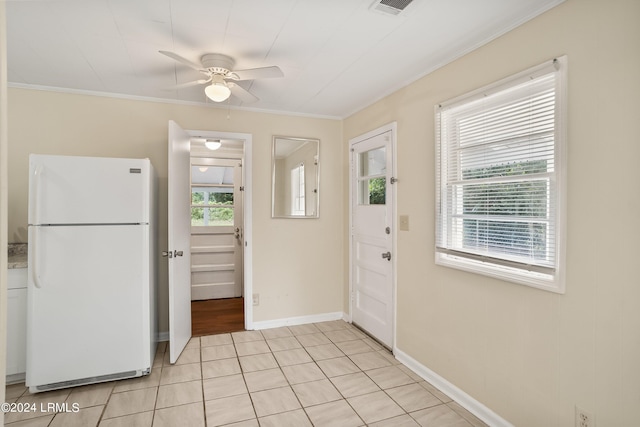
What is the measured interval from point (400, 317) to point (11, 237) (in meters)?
3.44

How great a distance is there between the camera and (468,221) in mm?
2236

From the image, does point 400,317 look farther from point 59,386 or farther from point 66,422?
point 59,386

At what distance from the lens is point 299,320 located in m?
3.78

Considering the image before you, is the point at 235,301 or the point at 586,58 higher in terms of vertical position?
the point at 586,58

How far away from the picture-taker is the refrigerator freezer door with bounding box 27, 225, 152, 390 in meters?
2.31

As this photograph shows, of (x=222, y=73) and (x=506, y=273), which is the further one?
(x=222, y=73)

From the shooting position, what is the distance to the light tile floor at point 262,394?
6.78 feet

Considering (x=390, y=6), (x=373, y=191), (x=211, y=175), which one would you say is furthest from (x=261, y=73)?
(x=211, y=175)

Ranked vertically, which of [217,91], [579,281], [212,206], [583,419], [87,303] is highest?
[217,91]

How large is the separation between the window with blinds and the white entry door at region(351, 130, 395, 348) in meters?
0.68

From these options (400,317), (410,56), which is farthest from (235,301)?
(410,56)

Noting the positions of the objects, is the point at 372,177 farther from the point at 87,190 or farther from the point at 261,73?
the point at 87,190

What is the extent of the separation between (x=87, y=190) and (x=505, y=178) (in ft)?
9.19

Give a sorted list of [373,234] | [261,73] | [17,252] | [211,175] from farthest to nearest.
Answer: [211,175]
[373,234]
[17,252]
[261,73]
